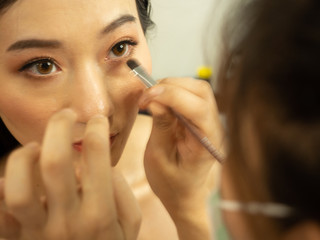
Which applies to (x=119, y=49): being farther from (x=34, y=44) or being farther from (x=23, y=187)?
(x=23, y=187)

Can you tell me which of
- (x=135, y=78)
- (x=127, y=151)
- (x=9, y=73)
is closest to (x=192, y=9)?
(x=127, y=151)

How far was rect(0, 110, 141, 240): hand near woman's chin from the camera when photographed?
363mm

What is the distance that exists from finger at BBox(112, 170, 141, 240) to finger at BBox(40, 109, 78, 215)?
0.06 m

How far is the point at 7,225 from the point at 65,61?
0.25 m

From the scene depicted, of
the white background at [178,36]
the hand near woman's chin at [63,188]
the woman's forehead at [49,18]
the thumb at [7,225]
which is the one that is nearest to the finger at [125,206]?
the hand near woman's chin at [63,188]

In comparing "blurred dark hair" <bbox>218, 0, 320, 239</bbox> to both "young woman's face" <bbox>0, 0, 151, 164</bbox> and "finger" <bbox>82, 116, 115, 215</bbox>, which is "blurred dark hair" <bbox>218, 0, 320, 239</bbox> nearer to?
"finger" <bbox>82, 116, 115, 215</bbox>

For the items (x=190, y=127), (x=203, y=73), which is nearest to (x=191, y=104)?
(x=190, y=127)

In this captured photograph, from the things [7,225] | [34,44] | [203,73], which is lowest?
[203,73]

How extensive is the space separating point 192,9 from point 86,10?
73 cm

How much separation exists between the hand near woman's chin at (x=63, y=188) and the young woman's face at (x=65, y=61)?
0.47 feet

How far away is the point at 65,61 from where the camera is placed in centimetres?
53

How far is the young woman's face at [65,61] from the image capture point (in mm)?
503

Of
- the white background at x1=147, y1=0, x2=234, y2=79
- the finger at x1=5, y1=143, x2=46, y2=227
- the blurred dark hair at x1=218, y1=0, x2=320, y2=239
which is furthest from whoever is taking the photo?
the white background at x1=147, y1=0, x2=234, y2=79

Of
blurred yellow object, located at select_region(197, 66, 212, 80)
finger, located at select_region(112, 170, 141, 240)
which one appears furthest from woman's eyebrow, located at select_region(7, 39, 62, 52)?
blurred yellow object, located at select_region(197, 66, 212, 80)
